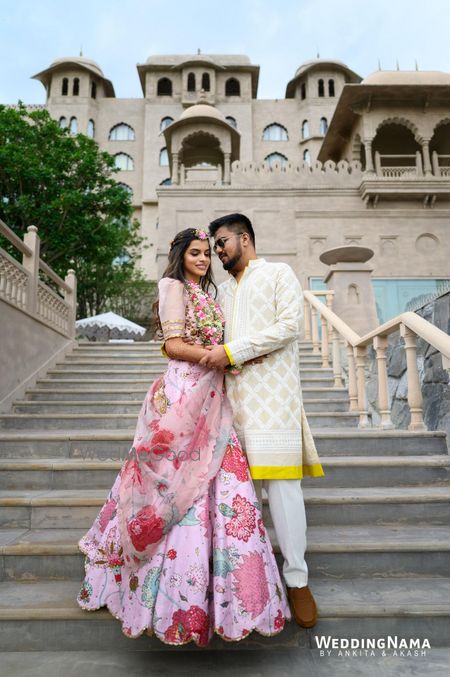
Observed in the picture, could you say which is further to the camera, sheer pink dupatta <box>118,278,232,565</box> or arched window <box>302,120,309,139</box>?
arched window <box>302,120,309,139</box>

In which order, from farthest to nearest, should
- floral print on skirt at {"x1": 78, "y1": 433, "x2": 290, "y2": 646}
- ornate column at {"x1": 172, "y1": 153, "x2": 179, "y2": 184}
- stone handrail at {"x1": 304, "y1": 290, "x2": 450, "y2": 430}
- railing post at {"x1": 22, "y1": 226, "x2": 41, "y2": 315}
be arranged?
ornate column at {"x1": 172, "y1": 153, "x2": 179, "y2": 184} < railing post at {"x1": 22, "y1": 226, "x2": 41, "y2": 315} < stone handrail at {"x1": 304, "y1": 290, "x2": 450, "y2": 430} < floral print on skirt at {"x1": 78, "y1": 433, "x2": 290, "y2": 646}

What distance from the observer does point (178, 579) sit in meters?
1.86

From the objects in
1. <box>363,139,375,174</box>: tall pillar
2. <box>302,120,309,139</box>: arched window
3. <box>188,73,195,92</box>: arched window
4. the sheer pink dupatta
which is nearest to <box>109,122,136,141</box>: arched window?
<box>188,73,195,92</box>: arched window

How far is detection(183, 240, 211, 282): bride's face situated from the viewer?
2.24 metres

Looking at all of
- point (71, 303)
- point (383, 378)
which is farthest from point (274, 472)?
point (71, 303)

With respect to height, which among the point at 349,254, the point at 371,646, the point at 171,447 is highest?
the point at 349,254

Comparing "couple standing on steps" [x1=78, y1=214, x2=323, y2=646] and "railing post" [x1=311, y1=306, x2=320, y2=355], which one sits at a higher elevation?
"railing post" [x1=311, y1=306, x2=320, y2=355]

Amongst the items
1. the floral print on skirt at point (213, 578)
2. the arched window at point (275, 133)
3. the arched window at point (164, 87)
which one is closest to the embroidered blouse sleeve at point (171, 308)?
the floral print on skirt at point (213, 578)

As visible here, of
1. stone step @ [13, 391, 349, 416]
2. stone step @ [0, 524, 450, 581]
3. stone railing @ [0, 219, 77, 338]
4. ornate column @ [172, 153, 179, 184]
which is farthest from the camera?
ornate column @ [172, 153, 179, 184]

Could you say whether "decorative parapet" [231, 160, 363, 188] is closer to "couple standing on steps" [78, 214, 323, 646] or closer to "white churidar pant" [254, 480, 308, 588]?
"couple standing on steps" [78, 214, 323, 646]

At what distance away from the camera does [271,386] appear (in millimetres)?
2141

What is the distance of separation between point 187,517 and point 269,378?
0.71 meters

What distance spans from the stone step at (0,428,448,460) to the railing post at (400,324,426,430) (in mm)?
132

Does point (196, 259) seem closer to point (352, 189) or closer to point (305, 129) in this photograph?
point (352, 189)
